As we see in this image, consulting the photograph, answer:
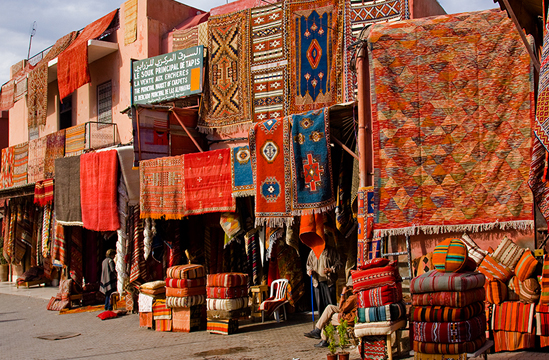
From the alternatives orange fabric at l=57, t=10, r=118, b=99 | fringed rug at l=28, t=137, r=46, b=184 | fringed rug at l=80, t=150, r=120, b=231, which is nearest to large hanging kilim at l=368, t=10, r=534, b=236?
fringed rug at l=80, t=150, r=120, b=231

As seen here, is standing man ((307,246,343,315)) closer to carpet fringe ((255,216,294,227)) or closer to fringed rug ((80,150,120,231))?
carpet fringe ((255,216,294,227))

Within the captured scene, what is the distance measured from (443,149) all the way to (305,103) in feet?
11.4

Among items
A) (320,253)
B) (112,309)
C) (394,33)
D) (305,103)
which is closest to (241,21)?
(305,103)

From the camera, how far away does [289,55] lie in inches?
381

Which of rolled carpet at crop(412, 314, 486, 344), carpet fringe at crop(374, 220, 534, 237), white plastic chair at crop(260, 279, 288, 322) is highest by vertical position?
carpet fringe at crop(374, 220, 534, 237)

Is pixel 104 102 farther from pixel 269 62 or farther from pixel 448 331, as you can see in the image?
pixel 448 331

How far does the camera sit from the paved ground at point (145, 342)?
6.89 metres

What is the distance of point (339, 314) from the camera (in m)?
6.70

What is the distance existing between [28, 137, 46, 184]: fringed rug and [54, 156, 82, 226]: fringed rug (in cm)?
412

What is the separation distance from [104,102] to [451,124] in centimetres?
1041

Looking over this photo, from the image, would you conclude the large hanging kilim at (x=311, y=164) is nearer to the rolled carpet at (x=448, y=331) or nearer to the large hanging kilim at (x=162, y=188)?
the rolled carpet at (x=448, y=331)

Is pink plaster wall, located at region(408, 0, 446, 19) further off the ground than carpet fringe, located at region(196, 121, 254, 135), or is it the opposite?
pink plaster wall, located at region(408, 0, 446, 19)

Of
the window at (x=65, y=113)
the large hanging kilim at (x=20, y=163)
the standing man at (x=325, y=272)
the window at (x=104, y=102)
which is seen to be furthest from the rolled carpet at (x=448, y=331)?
the large hanging kilim at (x=20, y=163)

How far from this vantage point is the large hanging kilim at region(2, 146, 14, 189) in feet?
59.3
